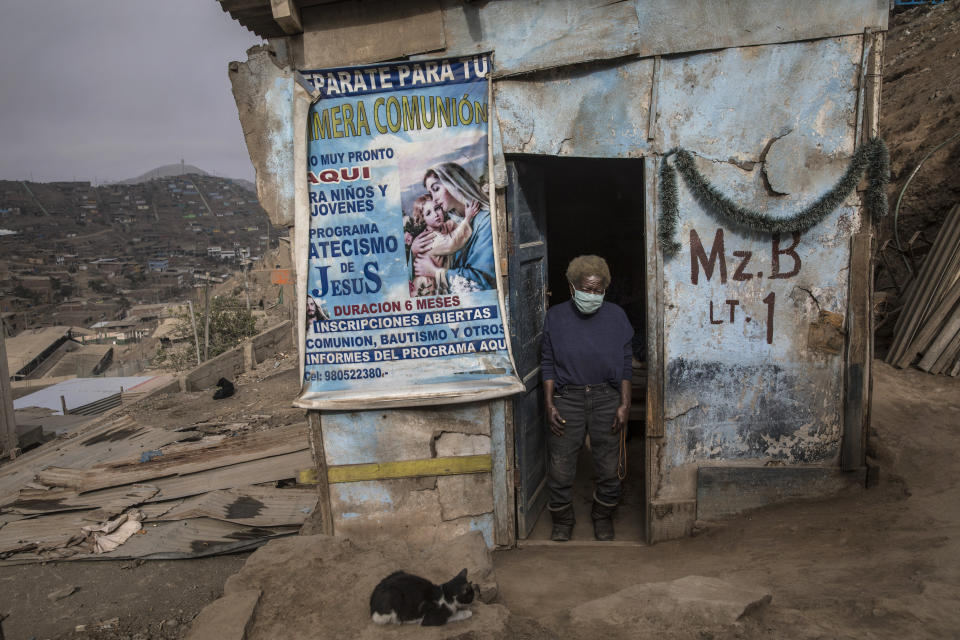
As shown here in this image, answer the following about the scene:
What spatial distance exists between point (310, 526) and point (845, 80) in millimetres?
4797

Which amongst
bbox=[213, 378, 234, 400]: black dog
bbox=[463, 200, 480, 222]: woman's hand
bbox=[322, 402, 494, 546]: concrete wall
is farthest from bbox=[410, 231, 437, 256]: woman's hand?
bbox=[213, 378, 234, 400]: black dog

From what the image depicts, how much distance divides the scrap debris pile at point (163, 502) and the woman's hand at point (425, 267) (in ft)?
9.73

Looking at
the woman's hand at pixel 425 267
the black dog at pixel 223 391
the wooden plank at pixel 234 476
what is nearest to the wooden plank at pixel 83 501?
the wooden plank at pixel 234 476

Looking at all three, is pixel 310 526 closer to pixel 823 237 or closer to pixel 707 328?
pixel 707 328

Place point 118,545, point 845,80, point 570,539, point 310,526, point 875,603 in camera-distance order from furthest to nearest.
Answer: point 118,545 < point 310,526 < point 570,539 < point 845,80 < point 875,603

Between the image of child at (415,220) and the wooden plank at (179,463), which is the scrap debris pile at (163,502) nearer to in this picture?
the wooden plank at (179,463)

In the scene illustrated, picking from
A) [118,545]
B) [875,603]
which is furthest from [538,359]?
[118,545]

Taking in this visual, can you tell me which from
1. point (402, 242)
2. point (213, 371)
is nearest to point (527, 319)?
point (402, 242)

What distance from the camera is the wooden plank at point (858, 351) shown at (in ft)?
11.7

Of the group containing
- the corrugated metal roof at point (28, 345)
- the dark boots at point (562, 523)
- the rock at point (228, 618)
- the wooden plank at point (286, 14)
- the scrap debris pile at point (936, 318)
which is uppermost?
the wooden plank at point (286, 14)

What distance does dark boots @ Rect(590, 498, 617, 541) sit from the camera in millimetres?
4230

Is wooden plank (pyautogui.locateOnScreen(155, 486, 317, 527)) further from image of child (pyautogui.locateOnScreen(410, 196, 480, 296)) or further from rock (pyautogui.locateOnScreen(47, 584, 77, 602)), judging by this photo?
image of child (pyautogui.locateOnScreen(410, 196, 480, 296))

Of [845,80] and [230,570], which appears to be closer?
[845,80]

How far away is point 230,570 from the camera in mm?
4980
